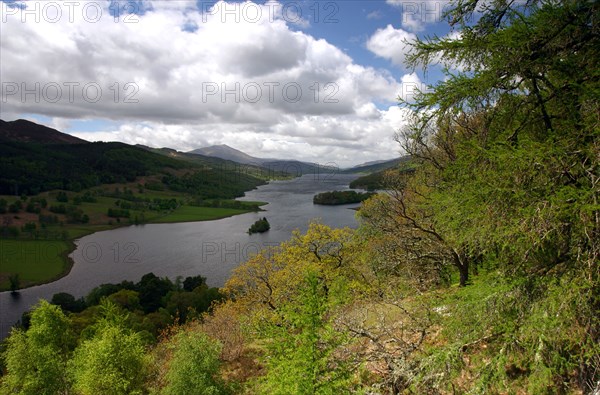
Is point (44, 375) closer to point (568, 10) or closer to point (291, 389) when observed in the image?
point (291, 389)

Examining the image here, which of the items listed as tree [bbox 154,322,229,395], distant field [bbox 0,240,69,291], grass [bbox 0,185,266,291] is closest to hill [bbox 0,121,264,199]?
grass [bbox 0,185,266,291]

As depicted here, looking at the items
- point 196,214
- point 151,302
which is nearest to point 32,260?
point 196,214

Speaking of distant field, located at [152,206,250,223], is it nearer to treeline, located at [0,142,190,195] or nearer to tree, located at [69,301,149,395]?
treeline, located at [0,142,190,195]

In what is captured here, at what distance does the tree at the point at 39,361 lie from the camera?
18237 millimetres

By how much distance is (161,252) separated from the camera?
82312 millimetres

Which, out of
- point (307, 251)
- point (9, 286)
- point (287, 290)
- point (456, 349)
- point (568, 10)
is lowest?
point (9, 286)

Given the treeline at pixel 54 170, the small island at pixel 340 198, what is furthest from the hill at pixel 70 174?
the small island at pixel 340 198

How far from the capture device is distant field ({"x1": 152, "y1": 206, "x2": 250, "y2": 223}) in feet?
399

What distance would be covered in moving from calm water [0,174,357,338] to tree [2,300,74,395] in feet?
102

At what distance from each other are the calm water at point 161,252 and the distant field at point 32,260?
329 cm

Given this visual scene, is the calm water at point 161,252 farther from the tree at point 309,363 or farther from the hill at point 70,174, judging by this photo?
the hill at point 70,174

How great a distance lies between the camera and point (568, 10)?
514 centimetres

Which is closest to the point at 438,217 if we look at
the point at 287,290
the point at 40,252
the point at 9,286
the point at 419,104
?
the point at 419,104

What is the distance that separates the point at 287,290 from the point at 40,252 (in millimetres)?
98816
